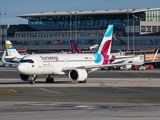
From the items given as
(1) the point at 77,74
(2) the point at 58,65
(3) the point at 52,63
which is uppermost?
(3) the point at 52,63

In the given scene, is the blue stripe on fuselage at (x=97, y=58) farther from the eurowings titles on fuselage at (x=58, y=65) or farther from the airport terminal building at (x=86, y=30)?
the airport terminal building at (x=86, y=30)

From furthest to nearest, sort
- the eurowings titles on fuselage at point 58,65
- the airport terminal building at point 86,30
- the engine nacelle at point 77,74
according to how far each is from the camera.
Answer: the airport terminal building at point 86,30 → the engine nacelle at point 77,74 → the eurowings titles on fuselage at point 58,65

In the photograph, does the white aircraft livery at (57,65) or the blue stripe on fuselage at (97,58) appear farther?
the blue stripe on fuselage at (97,58)

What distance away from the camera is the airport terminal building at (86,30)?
15238cm

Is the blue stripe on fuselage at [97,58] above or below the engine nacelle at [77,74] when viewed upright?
above

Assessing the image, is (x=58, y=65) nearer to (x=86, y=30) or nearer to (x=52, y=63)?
(x=52, y=63)

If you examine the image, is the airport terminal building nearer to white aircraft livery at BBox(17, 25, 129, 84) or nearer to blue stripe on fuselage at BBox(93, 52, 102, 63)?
blue stripe on fuselage at BBox(93, 52, 102, 63)

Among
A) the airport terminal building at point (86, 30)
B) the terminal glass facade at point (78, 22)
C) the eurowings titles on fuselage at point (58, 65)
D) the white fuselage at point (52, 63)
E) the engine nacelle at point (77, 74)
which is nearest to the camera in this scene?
the white fuselage at point (52, 63)

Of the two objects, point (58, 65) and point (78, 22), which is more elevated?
point (78, 22)

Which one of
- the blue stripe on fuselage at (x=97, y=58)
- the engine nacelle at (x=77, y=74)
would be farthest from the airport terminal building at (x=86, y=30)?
the engine nacelle at (x=77, y=74)

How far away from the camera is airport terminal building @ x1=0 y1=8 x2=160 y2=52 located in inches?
5999

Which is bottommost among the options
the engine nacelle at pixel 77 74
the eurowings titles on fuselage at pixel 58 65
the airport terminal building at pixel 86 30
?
the engine nacelle at pixel 77 74

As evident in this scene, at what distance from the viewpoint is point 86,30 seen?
167 metres

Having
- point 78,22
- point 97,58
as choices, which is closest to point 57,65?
point 97,58
